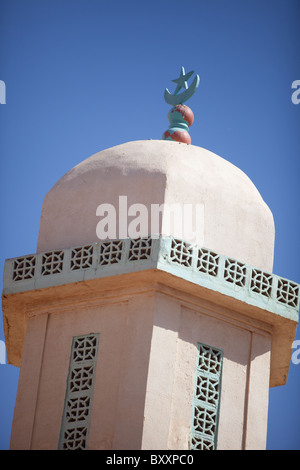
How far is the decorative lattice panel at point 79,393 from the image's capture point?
17362 millimetres

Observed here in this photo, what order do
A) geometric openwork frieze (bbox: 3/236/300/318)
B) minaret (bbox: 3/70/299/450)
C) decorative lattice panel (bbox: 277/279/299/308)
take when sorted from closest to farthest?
minaret (bbox: 3/70/299/450), geometric openwork frieze (bbox: 3/236/300/318), decorative lattice panel (bbox: 277/279/299/308)

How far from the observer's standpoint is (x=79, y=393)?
57.7 feet

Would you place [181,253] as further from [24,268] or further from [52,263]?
[24,268]

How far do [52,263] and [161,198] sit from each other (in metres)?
1.33

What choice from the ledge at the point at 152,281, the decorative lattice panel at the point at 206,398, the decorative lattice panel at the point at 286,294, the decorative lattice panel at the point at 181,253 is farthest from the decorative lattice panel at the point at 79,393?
the decorative lattice panel at the point at 286,294

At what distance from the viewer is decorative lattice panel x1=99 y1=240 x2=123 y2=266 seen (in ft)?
57.7

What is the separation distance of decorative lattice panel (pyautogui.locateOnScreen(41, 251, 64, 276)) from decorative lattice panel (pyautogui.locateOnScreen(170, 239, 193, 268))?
127 cm

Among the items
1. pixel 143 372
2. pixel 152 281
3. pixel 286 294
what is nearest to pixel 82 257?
pixel 152 281

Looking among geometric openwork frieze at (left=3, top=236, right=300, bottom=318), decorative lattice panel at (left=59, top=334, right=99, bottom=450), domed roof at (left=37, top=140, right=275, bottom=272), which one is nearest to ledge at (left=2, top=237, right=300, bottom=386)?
geometric openwork frieze at (left=3, top=236, right=300, bottom=318)

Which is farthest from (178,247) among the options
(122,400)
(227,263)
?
(122,400)

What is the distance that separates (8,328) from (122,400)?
6.67 ft

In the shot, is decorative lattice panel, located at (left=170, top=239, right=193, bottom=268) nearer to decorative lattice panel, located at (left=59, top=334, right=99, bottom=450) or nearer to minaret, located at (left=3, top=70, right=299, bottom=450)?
minaret, located at (left=3, top=70, right=299, bottom=450)
